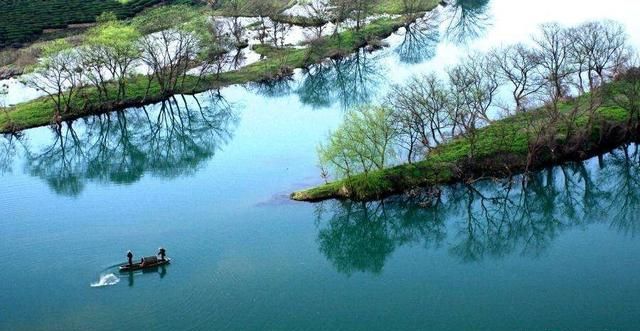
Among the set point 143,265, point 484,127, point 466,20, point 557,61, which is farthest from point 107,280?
point 466,20

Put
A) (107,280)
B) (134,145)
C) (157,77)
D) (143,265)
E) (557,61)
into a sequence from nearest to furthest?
1. (107,280)
2. (143,265)
3. (557,61)
4. (134,145)
5. (157,77)

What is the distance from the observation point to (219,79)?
283 ft

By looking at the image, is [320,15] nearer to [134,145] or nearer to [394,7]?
[394,7]

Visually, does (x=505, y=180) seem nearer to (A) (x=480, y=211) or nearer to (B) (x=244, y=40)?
(A) (x=480, y=211)

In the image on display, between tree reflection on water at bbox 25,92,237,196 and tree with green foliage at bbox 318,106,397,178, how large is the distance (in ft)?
51.0

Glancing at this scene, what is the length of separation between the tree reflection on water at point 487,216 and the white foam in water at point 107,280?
13.8 meters

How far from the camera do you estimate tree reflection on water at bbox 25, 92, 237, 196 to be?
65.0 meters

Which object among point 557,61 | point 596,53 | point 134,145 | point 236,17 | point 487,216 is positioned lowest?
point 487,216

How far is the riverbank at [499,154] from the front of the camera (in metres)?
55.1

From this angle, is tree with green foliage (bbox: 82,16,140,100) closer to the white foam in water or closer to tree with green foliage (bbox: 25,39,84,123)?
tree with green foliage (bbox: 25,39,84,123)

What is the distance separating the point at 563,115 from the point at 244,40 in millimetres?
52540

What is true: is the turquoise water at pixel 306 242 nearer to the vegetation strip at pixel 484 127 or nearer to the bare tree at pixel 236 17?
the vegetation strip at pixel 484 127

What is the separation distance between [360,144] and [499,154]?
38.6ft

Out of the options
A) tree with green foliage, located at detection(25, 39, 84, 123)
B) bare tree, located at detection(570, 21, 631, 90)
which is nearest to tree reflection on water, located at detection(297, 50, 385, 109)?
bare tree, located at detection(570, 21, 631, 90)
